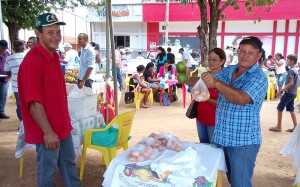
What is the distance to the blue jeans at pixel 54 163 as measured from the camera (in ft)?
7.74

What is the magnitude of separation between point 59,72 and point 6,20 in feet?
32.1

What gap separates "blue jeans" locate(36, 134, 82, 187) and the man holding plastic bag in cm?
134

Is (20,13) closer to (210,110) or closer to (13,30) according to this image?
(13,30)

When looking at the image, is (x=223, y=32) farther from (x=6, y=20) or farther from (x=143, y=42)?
(x=6, y=20)

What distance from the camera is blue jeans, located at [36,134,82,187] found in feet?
7.74

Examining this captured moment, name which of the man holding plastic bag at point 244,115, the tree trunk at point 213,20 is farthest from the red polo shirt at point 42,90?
the tree trunk at point 213,20

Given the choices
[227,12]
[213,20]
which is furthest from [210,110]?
[227,12]

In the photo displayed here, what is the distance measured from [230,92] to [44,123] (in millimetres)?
1416

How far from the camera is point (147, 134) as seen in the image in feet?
18.4

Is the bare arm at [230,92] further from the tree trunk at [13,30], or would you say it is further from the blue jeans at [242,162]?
the tree trunk at [13,30]

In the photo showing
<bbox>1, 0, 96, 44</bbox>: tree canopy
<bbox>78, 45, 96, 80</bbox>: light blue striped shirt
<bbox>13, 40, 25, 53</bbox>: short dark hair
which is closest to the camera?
<bbox>13, 40, 25, 53</bbox>: short dark hair

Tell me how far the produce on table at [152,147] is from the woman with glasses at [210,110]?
82cm

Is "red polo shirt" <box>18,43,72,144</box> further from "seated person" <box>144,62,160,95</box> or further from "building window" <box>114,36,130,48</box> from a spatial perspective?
"building window" <box>114,36,130,48</box>

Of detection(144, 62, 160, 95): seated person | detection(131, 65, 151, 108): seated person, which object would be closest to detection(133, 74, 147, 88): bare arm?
detection(131, 65, 151, 108): seated person
